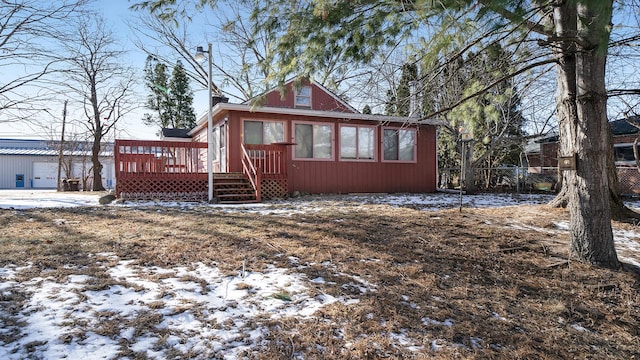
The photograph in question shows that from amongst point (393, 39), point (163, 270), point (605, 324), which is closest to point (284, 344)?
point (163, 270)

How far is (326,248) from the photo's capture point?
379 cm

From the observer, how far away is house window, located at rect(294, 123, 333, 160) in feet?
36.3

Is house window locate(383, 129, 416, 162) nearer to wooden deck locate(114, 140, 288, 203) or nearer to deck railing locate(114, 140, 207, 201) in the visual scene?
wooden deck locate(114, 140, 288, 203)

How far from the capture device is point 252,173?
948 cm

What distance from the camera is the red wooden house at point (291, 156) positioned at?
905 cm

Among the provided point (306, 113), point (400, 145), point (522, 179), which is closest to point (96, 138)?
point (306, 113)

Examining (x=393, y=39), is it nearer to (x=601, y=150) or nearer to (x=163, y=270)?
(x=601, y=150)

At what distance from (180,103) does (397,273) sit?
92.1ft

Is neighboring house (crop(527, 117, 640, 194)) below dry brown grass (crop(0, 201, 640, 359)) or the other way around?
the other way around

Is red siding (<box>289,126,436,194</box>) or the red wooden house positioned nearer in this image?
the red wooden house

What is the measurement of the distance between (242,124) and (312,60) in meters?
6.14

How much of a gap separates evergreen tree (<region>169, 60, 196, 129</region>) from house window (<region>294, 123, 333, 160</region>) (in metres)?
19.1

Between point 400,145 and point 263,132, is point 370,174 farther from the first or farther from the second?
point 263,132

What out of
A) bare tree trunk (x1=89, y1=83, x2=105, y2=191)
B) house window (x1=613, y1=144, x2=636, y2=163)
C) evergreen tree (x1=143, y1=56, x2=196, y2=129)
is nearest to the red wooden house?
bare tree trunk (x1=89, y1=83, x2=105, y2=191)
